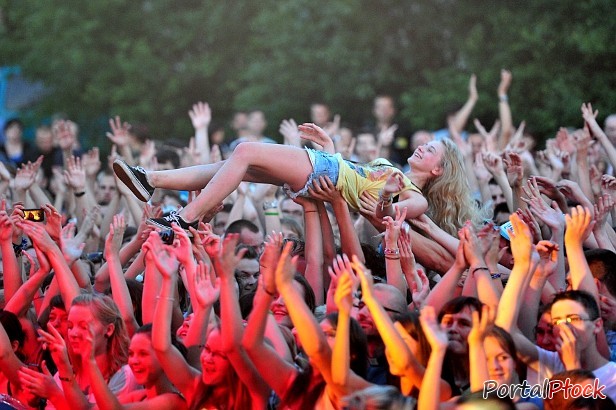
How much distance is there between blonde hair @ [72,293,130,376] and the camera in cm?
603

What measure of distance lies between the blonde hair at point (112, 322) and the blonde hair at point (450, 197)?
2586 mm

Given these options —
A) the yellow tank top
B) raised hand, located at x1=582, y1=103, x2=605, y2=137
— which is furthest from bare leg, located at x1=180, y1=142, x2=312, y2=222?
raised hand, located at x1=582, y1=103, x2=605, y2=137

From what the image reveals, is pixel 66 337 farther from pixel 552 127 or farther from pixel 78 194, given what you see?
pixel 552 127

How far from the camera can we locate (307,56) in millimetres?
15742

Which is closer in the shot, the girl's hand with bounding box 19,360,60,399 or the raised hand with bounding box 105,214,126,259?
the girl's hand with bounding box 19,360,60,399

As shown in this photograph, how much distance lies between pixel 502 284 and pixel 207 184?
6.53ft

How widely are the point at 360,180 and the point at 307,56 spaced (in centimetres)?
869

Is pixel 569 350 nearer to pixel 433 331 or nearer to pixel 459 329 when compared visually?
pixel 459 329

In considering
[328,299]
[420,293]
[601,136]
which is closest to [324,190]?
[420,293]

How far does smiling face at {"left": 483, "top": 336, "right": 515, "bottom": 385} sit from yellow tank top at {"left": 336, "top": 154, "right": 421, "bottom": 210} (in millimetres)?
2395

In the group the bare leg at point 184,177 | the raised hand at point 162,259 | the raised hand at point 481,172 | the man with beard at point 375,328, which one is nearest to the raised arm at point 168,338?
the raised hand at point 162,259

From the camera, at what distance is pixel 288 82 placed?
16094mm

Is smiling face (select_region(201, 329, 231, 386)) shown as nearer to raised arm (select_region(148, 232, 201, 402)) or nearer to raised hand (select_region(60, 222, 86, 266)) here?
raised arm (select_region(148, 232, 201, 402))

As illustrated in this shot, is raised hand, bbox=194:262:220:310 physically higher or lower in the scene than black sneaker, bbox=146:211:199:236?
lower
